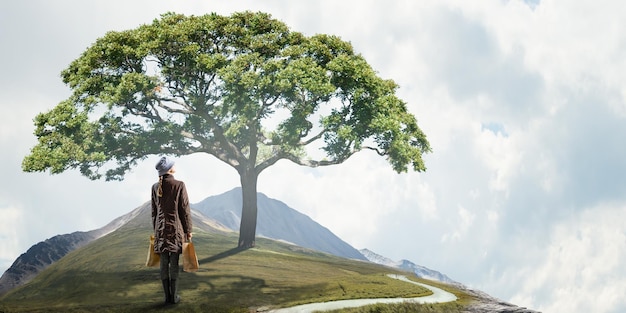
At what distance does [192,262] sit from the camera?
1509cm

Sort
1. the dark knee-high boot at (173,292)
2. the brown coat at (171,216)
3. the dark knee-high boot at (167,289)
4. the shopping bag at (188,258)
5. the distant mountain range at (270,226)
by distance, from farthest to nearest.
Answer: the distant mountain range at (270,226), the dark knee-high boot at (173,292), the dark knee-high boot at (167,289), the shopping bag at (188,258), the brown coat at (171,216)

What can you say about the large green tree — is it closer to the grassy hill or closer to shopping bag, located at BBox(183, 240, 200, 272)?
the grassy hill

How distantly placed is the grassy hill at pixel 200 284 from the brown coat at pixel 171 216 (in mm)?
2673

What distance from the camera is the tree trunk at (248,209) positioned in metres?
38.4

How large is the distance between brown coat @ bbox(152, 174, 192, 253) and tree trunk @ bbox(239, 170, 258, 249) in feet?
76.4

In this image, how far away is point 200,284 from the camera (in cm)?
2467

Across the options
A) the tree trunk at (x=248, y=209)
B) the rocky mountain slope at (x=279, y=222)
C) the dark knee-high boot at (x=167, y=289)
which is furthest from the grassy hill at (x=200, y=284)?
the rocky mountain slope at (x=279, y=222)

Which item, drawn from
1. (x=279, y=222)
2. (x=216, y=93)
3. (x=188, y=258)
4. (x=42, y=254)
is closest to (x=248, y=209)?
(x=216, y=93)

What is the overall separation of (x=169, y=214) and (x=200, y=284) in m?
10.7

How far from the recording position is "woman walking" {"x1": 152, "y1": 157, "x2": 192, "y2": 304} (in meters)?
14.9

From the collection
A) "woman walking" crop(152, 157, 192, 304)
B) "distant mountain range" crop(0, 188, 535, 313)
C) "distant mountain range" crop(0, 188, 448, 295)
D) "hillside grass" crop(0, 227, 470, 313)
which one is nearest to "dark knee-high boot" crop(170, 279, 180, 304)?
"hillside grass" crop(0, 227, 470, 313)

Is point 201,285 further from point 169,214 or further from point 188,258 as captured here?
point 169,214

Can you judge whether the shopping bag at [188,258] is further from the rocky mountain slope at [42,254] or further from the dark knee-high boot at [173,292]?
the rocky mountain slope at [42,254]

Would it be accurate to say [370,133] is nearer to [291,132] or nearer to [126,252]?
[291,132]
